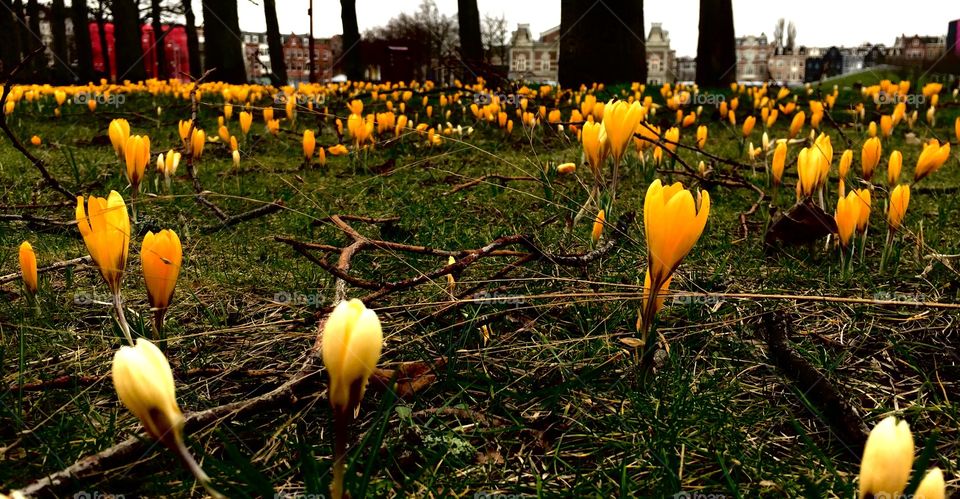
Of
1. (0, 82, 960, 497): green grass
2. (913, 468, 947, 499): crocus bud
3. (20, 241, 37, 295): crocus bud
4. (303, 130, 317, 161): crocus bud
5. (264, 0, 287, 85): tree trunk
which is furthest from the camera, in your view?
(264, 0, 287, 85): tree trunk

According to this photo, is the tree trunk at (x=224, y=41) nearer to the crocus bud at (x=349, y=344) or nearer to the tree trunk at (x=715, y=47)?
the tree trunk at (x=715, y=47)

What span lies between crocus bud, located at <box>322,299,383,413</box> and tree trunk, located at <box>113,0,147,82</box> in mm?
17032

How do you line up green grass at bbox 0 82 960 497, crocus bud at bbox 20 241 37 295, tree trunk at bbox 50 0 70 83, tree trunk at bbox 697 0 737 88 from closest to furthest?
green grass at bbox 0 82 960 497 → crocus bud at bbox 20 241 37 295 → tree trunk at bbox 697 0 737 88 → tree trunk at bbox 50 0 70 83

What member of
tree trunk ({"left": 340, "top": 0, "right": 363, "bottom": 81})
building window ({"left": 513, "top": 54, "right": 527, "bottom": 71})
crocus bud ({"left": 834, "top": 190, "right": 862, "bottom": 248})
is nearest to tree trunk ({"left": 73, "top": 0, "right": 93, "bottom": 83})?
tree trunk ({"left": 340, "top": 0, "right": 363, "bottom": 81})

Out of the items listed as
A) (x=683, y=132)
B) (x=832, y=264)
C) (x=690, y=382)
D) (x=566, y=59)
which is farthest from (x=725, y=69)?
(x=690, y=382)

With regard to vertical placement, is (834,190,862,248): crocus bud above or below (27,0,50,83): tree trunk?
below

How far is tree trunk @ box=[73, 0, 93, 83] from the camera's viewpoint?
741 inches

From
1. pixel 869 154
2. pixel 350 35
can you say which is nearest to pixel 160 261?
pixel 869 154

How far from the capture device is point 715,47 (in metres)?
13.1

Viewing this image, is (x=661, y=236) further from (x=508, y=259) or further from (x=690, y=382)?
(x=508, y=259)

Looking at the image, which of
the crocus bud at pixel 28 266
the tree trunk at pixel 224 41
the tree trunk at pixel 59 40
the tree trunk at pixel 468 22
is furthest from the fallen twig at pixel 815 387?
the tree trunk at pixel 59 40

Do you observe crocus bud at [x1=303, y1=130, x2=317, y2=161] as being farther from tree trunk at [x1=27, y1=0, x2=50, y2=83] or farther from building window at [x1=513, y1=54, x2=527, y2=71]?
tree trunk at [x1=27, y1=0, x2=50, y2=83]

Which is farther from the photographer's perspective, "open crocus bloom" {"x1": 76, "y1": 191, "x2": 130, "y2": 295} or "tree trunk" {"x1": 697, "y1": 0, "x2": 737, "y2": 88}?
"tree trunk" {"x1": 697, "y1": 0, "x2": 737, "y2": 88}

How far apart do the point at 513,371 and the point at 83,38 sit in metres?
22.1
